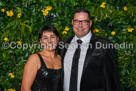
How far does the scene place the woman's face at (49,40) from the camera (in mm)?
2158

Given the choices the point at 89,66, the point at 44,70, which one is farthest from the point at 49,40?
the point at 89,66

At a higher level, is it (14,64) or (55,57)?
(55,57)

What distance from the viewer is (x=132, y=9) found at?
9.21 ft

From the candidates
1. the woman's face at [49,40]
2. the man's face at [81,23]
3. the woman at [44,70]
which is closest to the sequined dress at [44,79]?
the woman at [44,70]

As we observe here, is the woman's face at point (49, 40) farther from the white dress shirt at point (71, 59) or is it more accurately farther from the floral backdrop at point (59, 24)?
the floral backdrop at point (59, 24)

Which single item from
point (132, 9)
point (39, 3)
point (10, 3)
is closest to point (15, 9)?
point (10, 3)

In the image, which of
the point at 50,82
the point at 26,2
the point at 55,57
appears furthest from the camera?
the point at 26,2

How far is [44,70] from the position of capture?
2068mm

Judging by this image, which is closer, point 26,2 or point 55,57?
point 55,57

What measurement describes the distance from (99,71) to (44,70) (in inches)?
25.9

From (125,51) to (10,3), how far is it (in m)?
1.95

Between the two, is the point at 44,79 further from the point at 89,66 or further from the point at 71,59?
the point at 89,66

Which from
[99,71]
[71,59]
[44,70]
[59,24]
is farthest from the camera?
[59,24]

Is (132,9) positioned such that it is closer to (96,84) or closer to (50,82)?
(96,84)
